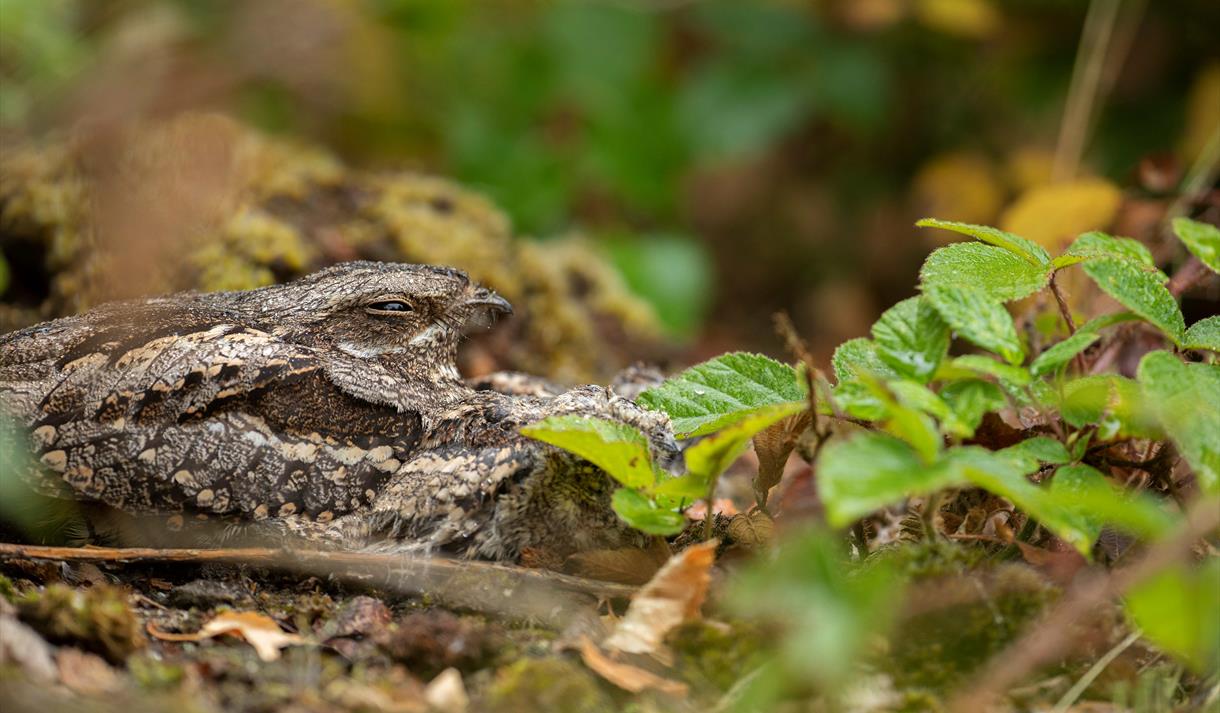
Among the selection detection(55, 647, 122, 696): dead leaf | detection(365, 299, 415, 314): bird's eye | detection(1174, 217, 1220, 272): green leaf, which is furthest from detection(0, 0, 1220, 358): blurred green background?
detection(55, 647, 122, 696): dead leaf

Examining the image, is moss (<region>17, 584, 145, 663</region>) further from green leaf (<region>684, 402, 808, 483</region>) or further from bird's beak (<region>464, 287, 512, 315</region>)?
bird's beak (<region>464, 287, 512, 315</region>)

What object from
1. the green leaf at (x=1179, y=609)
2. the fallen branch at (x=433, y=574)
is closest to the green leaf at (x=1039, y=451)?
the green leaf at (x=1179, y=609)

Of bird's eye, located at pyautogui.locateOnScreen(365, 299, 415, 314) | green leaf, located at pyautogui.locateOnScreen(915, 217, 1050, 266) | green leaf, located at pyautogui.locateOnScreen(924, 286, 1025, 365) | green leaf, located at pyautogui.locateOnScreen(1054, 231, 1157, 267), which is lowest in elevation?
bird's eye, located at pyautogui.locateOnScreen(365, 299, 415, 314)

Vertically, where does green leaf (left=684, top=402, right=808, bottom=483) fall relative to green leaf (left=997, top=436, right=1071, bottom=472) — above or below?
above

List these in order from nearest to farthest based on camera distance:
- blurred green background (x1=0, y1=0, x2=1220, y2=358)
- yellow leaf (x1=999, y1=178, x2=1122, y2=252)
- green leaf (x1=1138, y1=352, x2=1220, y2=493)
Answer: green leaf (x1=1138, y1=352, x2=1220, y2=493) < yellow leaf (x1=999, y1=178, x2=1122, y2=252) < blurred green background (x1=0, y1=0, x2=1220, y2=358)

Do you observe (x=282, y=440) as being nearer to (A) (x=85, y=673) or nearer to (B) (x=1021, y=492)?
(A) (x=85, y=673)

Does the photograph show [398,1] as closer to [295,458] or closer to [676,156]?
[676,156]

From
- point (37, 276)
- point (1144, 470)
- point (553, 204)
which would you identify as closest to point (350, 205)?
point (37, 276)
